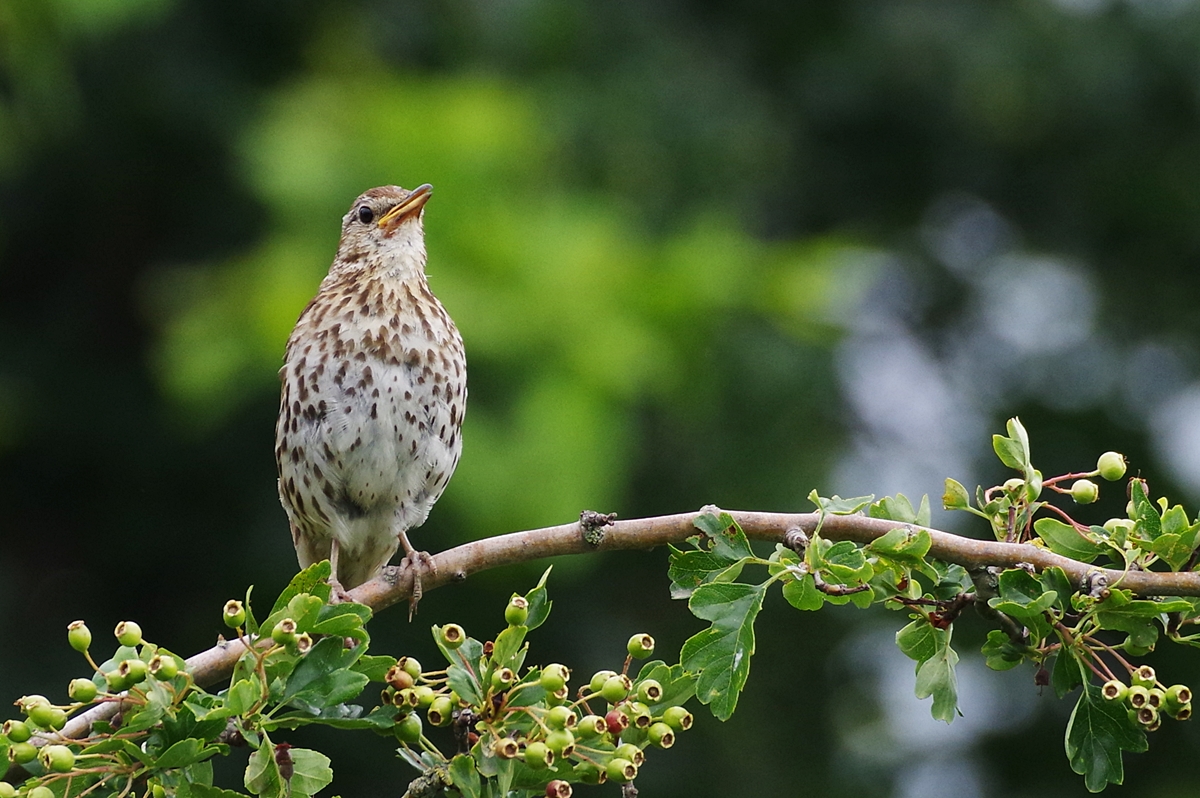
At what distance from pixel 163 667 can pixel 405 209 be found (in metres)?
3.10

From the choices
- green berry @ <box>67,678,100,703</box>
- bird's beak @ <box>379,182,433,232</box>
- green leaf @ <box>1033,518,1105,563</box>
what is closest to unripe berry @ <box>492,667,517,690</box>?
green berry @ <box>67,678,100,703</box>

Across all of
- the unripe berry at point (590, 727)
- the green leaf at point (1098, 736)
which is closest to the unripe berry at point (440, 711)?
the unripe berry at point (590, 727)

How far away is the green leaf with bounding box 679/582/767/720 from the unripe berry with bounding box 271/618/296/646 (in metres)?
0.61

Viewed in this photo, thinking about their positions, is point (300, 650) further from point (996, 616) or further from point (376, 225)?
point (376, 225)

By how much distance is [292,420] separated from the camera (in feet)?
16.2

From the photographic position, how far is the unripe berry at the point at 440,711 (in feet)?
8.66

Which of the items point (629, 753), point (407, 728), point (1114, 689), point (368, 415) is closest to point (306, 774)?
point (407, 728)

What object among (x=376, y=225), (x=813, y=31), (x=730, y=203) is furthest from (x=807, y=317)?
(x=376, y=225)

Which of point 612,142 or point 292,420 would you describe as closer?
point 292,420

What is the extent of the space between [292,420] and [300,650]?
94.6 inches

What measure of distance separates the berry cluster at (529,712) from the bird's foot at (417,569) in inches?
16.4

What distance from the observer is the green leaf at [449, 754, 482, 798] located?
258 cm

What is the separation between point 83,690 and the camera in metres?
2.47

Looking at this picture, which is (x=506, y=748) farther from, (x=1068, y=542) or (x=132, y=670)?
(x=1068, y=542)
